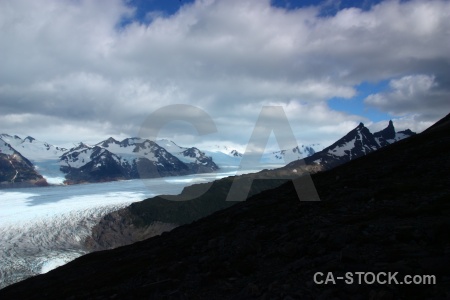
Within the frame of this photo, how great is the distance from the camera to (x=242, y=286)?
15.4 meters

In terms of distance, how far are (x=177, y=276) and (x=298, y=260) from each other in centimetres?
757

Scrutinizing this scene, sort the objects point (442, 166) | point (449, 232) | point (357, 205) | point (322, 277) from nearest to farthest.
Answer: point (322, 277) < point (449, 232) < point (357, 205) < point (442, 166)

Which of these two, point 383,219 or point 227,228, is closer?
point 383,219

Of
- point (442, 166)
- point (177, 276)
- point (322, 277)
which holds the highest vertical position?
point (442, 166)

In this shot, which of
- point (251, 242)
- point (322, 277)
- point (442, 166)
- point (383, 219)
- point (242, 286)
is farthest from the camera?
point (442, 166)

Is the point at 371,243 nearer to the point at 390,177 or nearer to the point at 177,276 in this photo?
the point at 177,276

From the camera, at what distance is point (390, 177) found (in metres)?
31.7

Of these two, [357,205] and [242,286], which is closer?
[242,286]

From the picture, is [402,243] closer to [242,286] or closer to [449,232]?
[449,232]

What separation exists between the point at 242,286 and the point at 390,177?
22315 mm

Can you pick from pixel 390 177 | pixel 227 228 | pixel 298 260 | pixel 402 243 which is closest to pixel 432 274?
pixel 402 243

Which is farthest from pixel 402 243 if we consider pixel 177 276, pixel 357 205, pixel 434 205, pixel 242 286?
pixel 177 276

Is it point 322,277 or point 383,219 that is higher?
point 383,219

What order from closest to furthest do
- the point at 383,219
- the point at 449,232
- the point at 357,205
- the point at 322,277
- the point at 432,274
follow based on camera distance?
the point at 432,274 → the point at 322,277 → the point at 449,232 → the point at 383,219 → the point at 357,205
